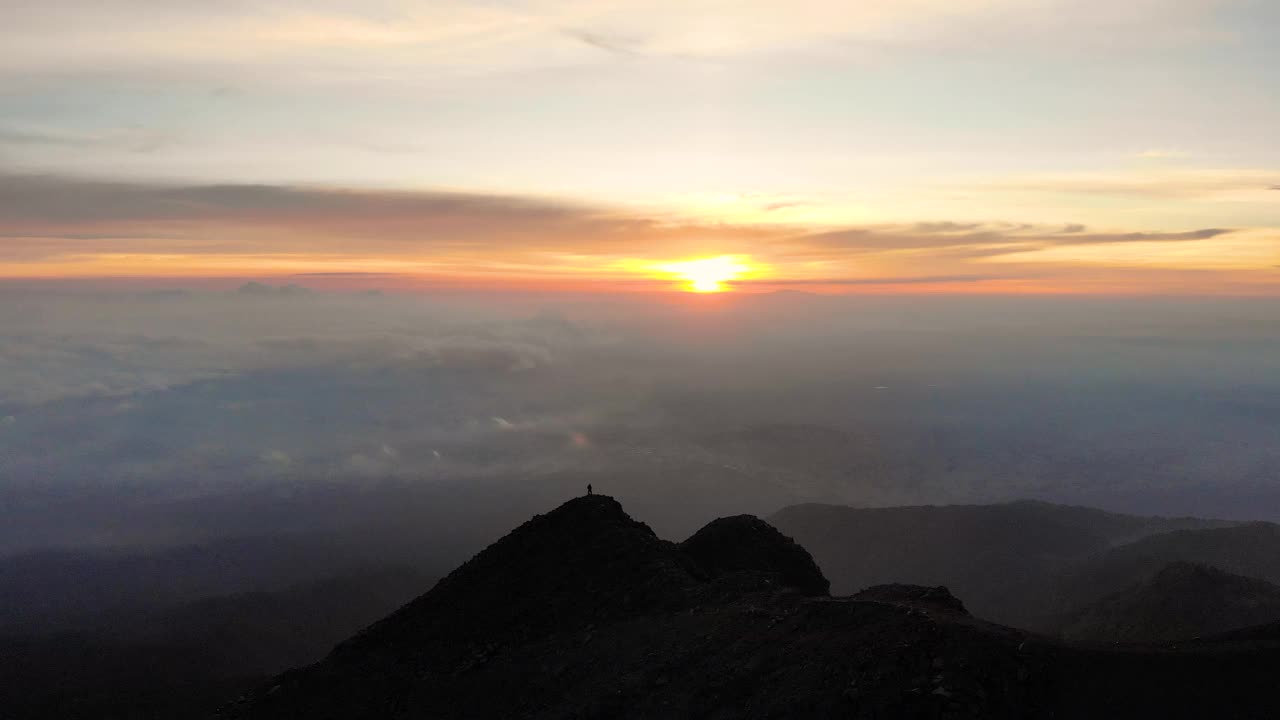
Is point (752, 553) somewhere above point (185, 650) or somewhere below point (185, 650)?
above

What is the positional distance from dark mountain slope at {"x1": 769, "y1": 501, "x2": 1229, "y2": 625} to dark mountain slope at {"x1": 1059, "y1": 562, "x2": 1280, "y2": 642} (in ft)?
93.8

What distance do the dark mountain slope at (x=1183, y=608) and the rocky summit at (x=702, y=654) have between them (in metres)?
30.8

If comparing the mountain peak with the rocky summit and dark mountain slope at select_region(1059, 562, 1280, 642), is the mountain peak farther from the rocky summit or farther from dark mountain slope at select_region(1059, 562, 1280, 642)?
dark mountain slope at select_region(1059, 562, 1280, 642)

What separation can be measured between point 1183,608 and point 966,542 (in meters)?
56.3

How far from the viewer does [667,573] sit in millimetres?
35781

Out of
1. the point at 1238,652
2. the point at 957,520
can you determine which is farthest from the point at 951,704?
the point at 957,520

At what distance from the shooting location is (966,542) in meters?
115

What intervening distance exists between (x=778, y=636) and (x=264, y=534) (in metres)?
187

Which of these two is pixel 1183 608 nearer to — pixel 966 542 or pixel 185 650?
pixel 966 542

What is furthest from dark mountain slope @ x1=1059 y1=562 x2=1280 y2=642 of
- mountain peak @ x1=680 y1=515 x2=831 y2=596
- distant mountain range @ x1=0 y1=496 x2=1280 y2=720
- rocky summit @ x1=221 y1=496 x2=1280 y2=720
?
rocky summit @ x1=221 y1=496 x2=1280 y2=720

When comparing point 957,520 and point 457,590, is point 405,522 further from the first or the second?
point 457,590

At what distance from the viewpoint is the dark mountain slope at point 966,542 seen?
100125 millimetres

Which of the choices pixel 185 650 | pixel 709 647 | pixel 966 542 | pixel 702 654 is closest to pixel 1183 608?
pixel 709 647

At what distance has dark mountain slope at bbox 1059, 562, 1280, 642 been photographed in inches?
2227
